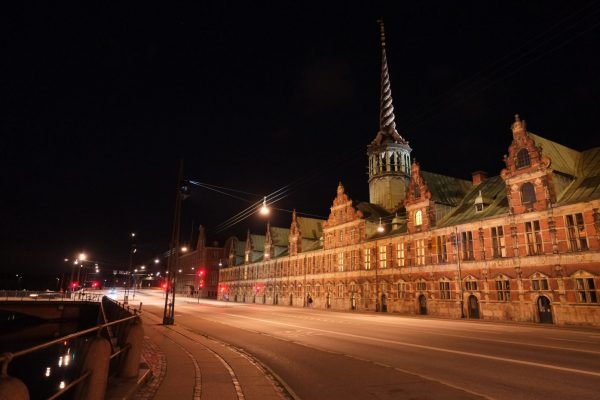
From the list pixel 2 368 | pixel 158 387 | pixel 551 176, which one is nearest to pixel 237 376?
pixel 158 387

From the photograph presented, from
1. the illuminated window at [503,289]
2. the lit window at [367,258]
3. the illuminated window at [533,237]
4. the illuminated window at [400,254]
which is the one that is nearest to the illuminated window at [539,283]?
the illuminated window at [533,237]

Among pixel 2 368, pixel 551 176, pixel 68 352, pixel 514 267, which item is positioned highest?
pixel 551 176

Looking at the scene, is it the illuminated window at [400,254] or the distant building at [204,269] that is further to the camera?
the distant building at [204,269]

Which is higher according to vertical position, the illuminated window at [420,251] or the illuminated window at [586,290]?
the illuminated window at [420,251]

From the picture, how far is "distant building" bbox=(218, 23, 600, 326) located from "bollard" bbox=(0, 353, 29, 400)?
3570 cm

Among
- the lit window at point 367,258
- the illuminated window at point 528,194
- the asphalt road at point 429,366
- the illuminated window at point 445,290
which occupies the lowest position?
the asphalt road at point 429,366

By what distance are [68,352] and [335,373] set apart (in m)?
24.0

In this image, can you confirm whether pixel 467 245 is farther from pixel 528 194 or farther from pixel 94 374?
pixel 94 374

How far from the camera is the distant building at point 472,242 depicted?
31141mm

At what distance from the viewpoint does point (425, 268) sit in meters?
43.6

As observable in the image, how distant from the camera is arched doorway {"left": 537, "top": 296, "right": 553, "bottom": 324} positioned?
105ft

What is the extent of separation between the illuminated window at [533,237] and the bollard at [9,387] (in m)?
37.3

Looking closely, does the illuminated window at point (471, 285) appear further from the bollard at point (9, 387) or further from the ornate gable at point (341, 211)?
the bollard at point (9, 387)

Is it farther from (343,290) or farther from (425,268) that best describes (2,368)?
(343,290)
